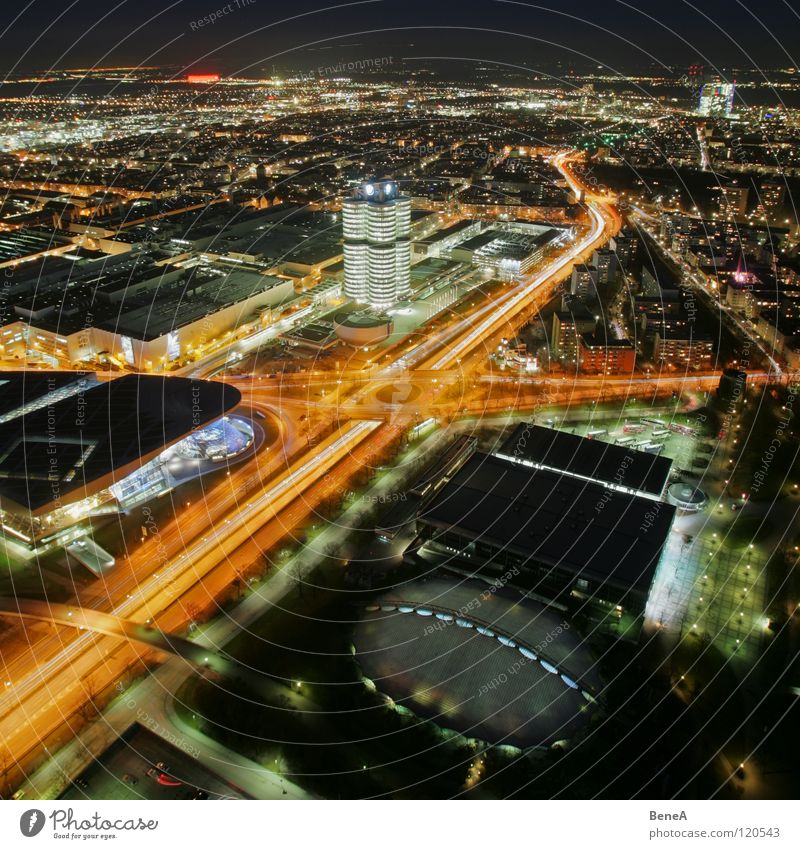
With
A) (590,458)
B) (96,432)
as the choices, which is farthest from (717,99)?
(96,432)

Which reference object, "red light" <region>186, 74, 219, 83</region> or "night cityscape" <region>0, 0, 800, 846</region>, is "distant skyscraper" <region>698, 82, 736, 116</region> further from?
"red light" <region>186, 74, 219, 83</region>

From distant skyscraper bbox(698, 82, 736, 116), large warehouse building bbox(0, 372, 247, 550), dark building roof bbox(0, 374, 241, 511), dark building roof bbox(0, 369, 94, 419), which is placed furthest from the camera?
distant skyscraper bbox(698, 82, 736, 116)

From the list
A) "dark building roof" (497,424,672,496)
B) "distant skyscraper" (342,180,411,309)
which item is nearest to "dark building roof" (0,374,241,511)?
"dark building roof" (497,424,672,496)

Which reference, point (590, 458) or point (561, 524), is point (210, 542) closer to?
point (561, 524)

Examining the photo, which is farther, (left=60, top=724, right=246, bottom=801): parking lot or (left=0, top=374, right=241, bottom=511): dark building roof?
(left=0, top=374, right=241, bottom=511): dark building roof

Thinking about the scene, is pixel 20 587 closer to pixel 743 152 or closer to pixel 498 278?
Result: pixel 498 278

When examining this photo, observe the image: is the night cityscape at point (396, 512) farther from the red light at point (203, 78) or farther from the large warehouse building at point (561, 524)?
the red light at point (203, 78)
